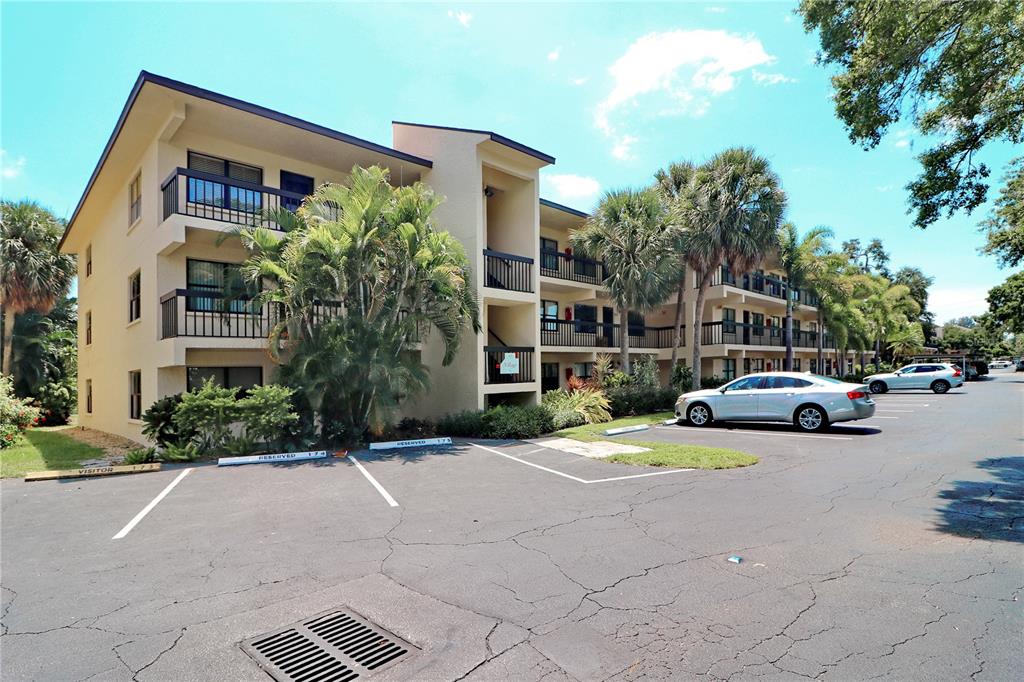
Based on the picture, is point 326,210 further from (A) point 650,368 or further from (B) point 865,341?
(B) point 865,341

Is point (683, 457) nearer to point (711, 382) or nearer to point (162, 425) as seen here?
point (162, 425)

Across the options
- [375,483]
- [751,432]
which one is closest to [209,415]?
[375,483]

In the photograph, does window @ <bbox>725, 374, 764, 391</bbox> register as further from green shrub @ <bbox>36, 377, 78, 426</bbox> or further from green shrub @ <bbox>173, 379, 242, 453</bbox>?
green shrub @ <bbox>36, 377, 78, 426</bbox>

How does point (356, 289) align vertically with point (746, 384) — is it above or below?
above

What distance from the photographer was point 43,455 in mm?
12992

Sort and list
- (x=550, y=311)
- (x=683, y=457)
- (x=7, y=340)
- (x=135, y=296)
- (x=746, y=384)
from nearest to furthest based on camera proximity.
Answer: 1. (x=683, y=457)
2. (x=746, y=384)
3. (x=135, y=296)
4. (x=550, y=311)
5. (x=7, y=340)

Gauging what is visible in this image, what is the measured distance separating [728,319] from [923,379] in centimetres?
1297

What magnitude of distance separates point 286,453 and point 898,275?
277 ft

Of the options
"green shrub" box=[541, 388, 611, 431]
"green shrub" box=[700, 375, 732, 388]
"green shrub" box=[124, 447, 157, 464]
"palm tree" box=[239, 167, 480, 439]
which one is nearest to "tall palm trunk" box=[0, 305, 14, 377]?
"green shrub" box=[124, 447, 157, 464]

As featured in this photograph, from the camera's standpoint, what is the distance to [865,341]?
40.3 meters

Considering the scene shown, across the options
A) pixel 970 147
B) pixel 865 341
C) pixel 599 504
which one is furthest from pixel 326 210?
pixel 865 341

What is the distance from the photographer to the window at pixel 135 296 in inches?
612

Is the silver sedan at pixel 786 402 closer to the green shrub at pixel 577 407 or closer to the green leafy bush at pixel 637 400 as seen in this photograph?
the green shrub at pixel 577 407

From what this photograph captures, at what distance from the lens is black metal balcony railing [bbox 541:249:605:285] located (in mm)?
21562
